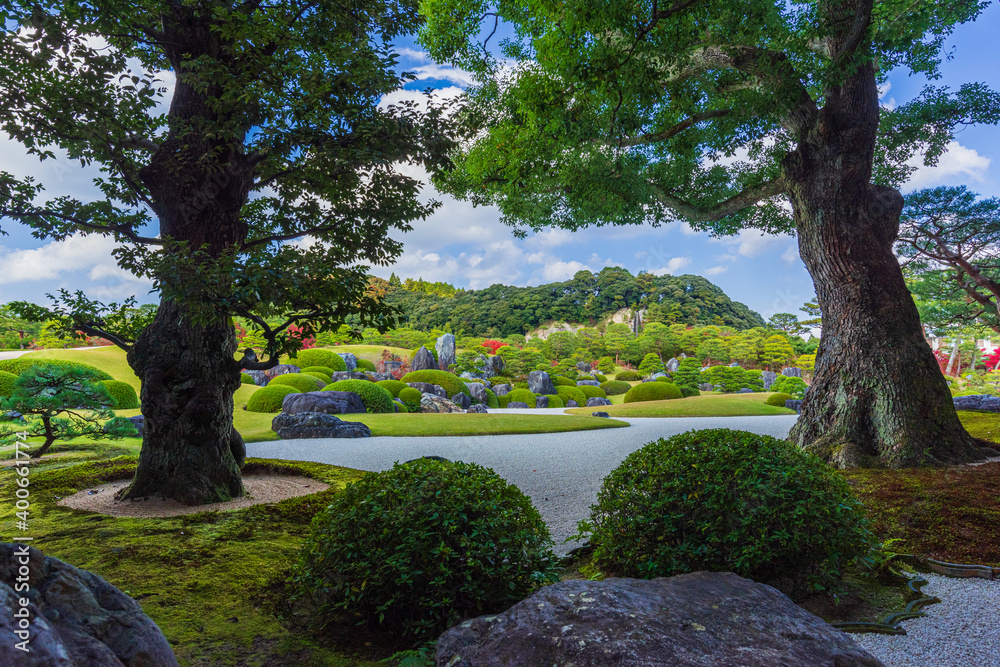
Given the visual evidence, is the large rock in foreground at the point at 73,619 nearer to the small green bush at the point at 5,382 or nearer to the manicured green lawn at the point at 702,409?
the small green bush at the point at 5,382

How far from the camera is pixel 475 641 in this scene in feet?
5.41

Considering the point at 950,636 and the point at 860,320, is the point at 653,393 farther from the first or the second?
the point at 950,636

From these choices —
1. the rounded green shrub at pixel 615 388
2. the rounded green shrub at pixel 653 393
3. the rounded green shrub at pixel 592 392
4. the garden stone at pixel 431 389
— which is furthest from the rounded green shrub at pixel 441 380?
the rounded green shrub at pixel 615 388

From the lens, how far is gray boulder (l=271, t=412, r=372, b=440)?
10.6 metres

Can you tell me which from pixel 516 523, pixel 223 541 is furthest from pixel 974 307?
pixel 223 541

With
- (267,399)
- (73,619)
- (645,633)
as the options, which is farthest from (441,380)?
(73,619)

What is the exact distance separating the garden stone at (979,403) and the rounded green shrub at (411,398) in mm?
15821

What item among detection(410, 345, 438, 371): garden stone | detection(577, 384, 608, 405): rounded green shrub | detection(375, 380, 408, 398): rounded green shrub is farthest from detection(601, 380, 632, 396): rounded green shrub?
detection(375, 380, 408, 398): rounded green shrub

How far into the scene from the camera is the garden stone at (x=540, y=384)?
2514 cm

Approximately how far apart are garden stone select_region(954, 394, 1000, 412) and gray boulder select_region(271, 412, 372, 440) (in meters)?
15.4

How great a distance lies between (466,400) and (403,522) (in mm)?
17571

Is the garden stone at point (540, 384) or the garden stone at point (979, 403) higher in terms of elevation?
the garden stone at point (540, 384)

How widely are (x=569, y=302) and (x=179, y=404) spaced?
47.1 meters

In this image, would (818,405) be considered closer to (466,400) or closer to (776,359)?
(466,400)
